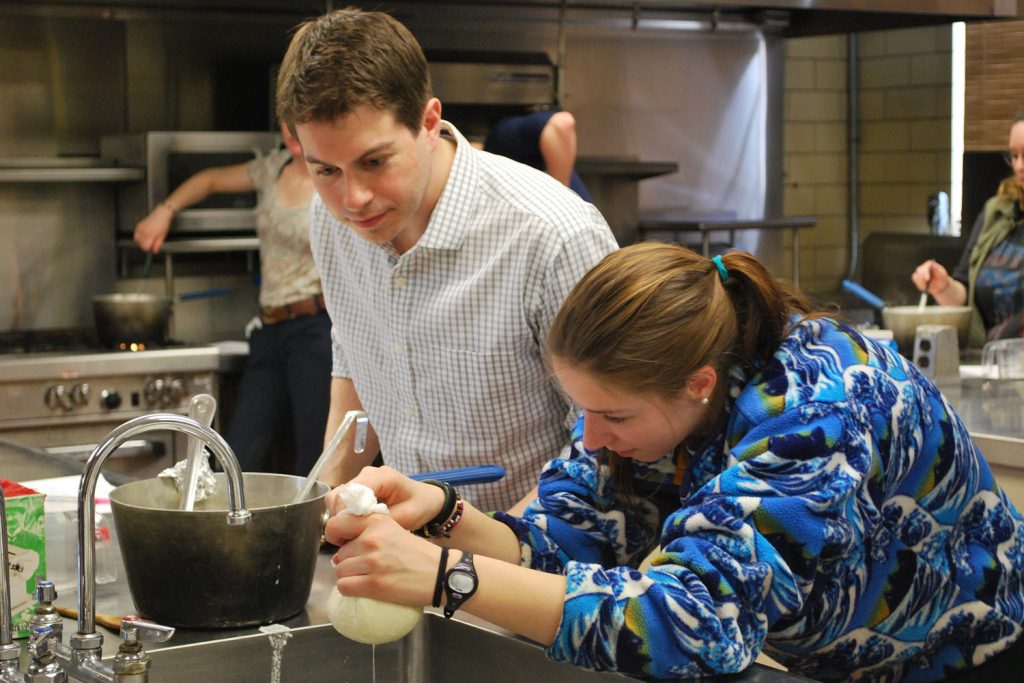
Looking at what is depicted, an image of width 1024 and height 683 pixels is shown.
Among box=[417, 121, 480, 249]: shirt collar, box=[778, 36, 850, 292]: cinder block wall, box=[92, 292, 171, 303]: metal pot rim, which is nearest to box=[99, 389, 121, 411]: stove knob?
box=[92, 292, 171, 303]: metal pot rim

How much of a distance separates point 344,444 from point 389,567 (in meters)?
0.83

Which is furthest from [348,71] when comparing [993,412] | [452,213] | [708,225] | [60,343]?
[708,225]

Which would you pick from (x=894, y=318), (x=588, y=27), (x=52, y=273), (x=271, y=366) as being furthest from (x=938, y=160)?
(x=52, y=273)

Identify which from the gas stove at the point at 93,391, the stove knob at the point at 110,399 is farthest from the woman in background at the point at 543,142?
the stove knob at the point at 110,399

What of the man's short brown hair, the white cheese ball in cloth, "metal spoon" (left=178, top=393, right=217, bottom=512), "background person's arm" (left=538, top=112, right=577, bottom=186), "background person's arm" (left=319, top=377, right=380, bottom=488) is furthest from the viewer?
"background person's arm" (left=538, top=112, right=577, bottom=186)

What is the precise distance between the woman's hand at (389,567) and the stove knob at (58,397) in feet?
8.84

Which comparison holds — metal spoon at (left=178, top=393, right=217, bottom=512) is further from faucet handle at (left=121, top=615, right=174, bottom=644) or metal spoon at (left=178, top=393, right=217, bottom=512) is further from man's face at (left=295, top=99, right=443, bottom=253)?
man's face at (left=295, top=99, right=443, bottom=253)

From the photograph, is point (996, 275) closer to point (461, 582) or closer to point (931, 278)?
point (931, 278)

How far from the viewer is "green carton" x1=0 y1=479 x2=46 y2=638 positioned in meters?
1.49

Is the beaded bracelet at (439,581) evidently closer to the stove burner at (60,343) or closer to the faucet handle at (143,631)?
the faucet handle at (143,631)

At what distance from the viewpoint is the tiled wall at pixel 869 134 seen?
573 centimetres

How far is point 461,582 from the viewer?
1357 millimetres

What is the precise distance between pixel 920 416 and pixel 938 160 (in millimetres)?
4585

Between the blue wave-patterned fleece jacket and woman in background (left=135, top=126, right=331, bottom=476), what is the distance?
7.74 ft
